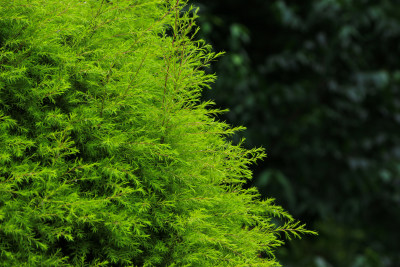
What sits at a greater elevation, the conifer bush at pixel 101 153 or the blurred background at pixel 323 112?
the blurred background at pixel 323 112

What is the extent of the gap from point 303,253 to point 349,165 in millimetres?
1603

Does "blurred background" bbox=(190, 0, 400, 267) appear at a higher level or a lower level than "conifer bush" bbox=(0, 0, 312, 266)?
higher

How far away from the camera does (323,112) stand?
7496 mm

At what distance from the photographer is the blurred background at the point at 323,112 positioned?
695cm

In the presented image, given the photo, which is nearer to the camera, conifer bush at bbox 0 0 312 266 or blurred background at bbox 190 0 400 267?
conifer bush at bbox 0 0 312 266

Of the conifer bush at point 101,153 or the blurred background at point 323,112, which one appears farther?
the blurred background at point 323,112

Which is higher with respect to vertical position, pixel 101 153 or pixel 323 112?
pixel 323 112

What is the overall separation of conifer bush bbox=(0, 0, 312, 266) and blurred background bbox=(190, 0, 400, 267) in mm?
4406

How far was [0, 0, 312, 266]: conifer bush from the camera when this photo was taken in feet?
6.04

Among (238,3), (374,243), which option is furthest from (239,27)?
(374,243)

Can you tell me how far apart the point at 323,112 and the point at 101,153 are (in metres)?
5.93

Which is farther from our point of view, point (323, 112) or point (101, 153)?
point (323, 112)

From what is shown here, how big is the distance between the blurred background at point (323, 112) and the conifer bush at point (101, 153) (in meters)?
4.41

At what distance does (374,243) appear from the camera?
818cm
